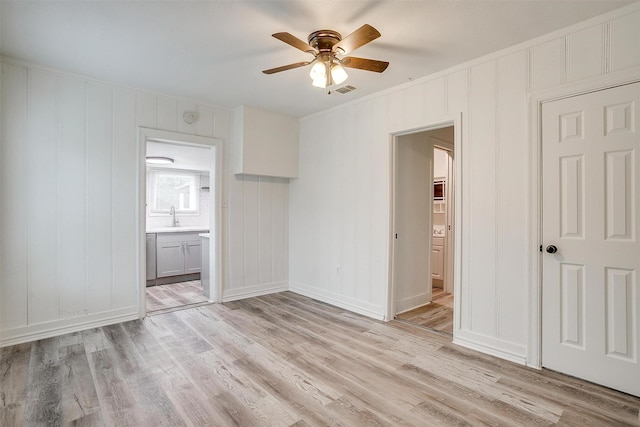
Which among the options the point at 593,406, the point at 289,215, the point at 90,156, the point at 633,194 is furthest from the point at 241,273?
the point at 633,194

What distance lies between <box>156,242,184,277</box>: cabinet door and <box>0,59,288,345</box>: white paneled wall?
1743mm

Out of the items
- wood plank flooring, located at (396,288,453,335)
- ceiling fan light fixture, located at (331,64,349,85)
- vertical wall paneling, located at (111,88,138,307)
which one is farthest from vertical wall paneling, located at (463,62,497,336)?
vertical wall paneling, located at (111,88,138,307)

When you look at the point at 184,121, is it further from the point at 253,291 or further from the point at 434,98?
the point at 434,98

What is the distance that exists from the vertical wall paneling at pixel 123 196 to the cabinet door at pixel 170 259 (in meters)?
1.74

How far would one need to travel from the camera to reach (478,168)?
295 cm

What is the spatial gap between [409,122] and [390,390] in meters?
2.59

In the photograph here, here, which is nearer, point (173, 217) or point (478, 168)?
point (478, 168)

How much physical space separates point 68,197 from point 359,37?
325cm

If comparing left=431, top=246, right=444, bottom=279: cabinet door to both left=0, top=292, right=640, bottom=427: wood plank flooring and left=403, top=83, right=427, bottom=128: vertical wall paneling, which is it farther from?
left=403, top=83, right=427, bottom=128: vertical wall paneling

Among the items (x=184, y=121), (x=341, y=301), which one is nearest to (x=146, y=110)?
(x=184, y=121)

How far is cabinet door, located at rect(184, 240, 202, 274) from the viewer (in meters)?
5.66

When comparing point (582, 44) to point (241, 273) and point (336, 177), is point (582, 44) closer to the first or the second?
point (336, 177)

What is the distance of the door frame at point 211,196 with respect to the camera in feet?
12.2

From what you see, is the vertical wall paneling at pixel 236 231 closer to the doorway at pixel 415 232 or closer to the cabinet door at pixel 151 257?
the cabinet door at pixel 151 257
